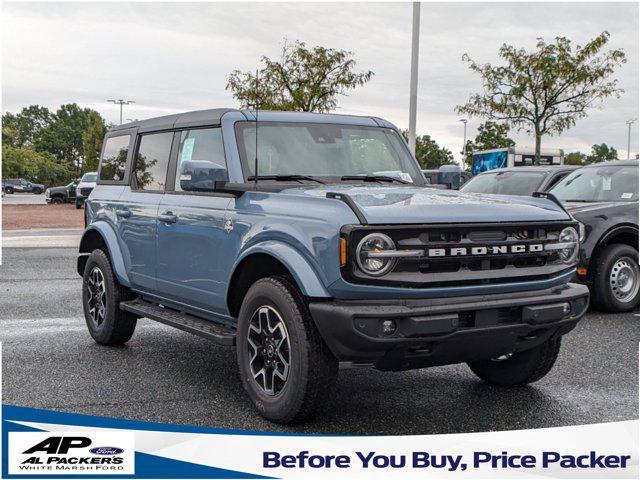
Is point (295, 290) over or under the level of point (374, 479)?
over

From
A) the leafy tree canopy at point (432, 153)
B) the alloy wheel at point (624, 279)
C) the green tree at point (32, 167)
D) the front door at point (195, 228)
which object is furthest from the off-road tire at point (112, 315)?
the leafy tree canopy at point (432, 153)

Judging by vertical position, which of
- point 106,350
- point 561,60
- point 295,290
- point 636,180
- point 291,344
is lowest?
point 106,350

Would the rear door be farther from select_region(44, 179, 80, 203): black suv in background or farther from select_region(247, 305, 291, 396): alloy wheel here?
select_region(44, 179, 80, 203): black suv in background

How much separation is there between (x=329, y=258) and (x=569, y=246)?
66.7 inches

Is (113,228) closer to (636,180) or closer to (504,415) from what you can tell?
(504,415)

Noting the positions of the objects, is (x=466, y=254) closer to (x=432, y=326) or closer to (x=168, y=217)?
(x=432, y=326)

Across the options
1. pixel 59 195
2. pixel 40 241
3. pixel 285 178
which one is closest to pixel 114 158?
pixel 285 178

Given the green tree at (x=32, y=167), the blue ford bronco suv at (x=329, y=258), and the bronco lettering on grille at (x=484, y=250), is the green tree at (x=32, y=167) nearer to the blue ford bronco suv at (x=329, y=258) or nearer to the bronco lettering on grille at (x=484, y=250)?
the blue ford bronco suv at (x=329, y=258)

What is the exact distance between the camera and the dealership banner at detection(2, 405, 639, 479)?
13.7 ft

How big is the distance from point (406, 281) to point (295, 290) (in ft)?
→ 2.31

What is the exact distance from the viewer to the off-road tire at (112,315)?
22.7 feet

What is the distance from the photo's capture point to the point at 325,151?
5.89 m

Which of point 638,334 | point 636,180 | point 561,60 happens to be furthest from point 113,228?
point 561,60

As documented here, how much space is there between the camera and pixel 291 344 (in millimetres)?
4551
